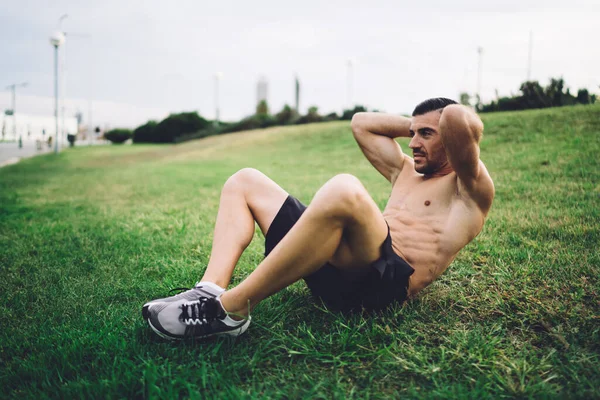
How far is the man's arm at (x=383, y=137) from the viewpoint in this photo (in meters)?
2.93

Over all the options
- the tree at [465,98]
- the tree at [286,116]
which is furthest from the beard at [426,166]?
the tree at [286,116]

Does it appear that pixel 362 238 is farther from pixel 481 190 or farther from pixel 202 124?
pixel 202 124

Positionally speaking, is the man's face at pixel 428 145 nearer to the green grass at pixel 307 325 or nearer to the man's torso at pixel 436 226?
the man's torso at pixel 436 226

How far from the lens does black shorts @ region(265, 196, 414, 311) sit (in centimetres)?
205

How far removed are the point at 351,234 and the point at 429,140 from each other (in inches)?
38.0

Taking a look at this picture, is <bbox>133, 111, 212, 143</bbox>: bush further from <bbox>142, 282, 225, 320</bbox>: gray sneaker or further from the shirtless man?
<bbox>142, 282, 225, 320</bbox>: gray sneaker

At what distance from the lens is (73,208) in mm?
6340

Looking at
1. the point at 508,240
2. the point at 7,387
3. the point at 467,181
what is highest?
the point at 467,181

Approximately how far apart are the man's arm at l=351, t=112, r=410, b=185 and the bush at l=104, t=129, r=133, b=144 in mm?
45483

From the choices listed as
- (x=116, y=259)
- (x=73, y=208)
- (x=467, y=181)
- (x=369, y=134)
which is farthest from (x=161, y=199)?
(x=467, y=181)

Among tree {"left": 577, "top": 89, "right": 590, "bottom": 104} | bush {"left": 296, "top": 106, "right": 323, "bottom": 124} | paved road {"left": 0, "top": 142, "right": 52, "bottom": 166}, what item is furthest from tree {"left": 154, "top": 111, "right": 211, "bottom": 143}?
tree {"left": 577, "top": 89, "right": 590, "bottom": 104}

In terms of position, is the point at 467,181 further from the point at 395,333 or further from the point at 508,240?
the point at 508,240

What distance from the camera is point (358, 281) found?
2125mm

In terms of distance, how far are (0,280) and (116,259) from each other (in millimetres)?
838
